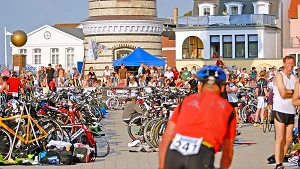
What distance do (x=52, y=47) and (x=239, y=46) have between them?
2742 cm

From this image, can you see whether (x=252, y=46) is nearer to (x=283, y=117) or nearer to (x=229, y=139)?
(x=283, y=117)

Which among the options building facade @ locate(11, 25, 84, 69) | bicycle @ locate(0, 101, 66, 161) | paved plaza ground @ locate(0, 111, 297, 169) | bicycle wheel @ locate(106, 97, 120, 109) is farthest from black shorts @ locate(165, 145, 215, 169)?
building facade @ locate(11, 25, 84, 69)

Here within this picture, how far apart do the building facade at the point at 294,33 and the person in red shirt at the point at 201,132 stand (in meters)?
57.3

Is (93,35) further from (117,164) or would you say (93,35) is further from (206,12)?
(117,164)

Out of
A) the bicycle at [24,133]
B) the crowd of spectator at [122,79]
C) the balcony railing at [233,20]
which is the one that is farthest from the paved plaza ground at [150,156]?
the balcony railing at [233,20]

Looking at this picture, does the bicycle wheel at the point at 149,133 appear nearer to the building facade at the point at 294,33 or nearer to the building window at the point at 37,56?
the building facade at the point at 294,33

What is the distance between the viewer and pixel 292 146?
1662 cm

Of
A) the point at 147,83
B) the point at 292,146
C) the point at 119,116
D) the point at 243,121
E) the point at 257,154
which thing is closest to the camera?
the point at 292,146

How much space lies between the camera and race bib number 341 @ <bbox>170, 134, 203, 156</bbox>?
771 centimetres

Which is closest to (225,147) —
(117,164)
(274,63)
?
(117,164)

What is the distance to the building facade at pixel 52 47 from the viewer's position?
285ft

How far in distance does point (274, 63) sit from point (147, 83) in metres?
22.8

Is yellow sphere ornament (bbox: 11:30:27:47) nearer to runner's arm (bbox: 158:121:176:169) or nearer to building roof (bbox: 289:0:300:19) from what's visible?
building roof (bbox: 289:0:300:19)

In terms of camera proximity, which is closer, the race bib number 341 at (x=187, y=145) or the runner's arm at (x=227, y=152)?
the race bib number 341 at (x=187, y=145)
